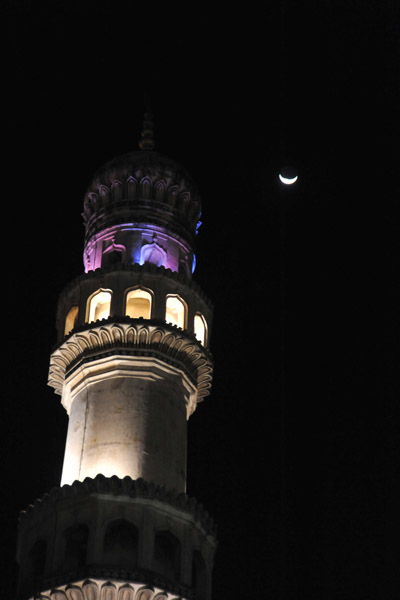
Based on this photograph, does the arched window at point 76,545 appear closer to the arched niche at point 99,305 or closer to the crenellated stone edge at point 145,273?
the arched niche at point 99,305

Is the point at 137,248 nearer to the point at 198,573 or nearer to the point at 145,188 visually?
the point at 145,188

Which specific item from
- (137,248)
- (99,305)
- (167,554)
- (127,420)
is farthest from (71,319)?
(167,554)

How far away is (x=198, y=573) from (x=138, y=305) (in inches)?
229

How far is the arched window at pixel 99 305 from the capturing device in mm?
21000

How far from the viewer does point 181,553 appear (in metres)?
17.9

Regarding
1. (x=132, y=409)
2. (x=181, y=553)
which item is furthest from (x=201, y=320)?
(x=181, y=553)

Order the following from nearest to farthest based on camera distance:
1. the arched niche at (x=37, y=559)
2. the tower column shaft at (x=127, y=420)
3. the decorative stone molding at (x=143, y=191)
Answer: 1. the arched niche at (x=37, y=559)
2. the tower column shaft at (x=127, y=420)
3. the decorative stone molding at (x=143, y=191)

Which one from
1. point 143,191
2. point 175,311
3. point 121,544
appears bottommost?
point 121,544

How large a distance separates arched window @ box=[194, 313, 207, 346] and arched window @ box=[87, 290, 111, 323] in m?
1.84

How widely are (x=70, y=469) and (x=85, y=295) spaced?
369cm

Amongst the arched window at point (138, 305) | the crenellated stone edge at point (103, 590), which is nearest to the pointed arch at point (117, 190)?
the arched window at point (138, 305)

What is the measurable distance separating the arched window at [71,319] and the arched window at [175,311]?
183 centimetres

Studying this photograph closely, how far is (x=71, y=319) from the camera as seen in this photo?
841 inches

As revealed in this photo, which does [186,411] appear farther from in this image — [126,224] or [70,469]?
[126,224]
